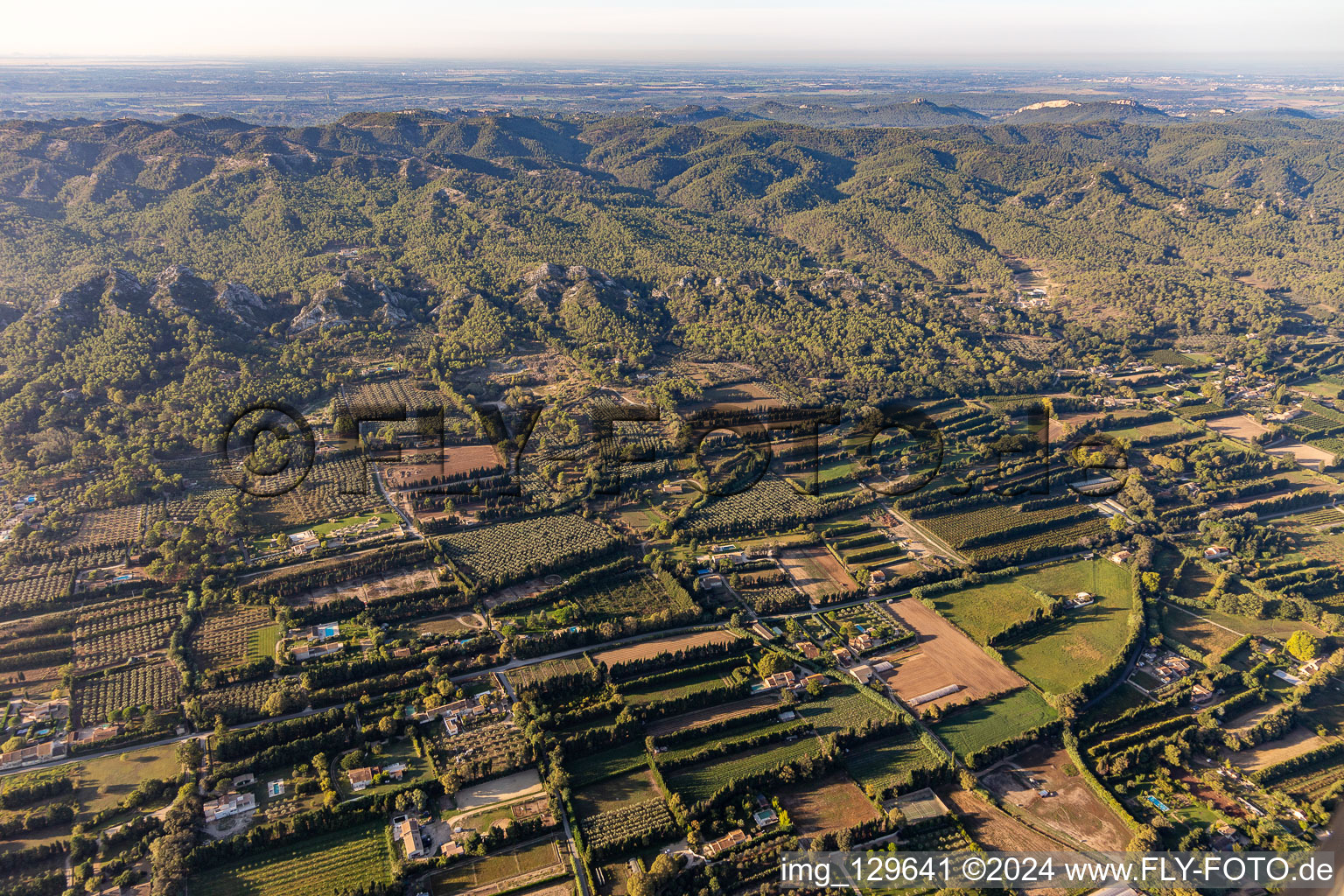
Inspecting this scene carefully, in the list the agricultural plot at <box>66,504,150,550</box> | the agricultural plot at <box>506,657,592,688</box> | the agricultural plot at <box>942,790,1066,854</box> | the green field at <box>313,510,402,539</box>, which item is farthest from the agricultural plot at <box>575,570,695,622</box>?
the agricultural plot at <box>66,504,150,550</box>

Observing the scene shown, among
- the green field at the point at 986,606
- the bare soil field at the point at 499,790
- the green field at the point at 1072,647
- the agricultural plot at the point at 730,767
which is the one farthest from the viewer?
the green field at the point at 986,606

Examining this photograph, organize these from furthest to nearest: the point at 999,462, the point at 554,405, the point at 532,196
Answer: the point at 532,196 → the point at 554,405 → the point at 999,462

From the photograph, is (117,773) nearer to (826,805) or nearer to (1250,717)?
(826,805)

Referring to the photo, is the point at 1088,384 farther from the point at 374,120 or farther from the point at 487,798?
the point at 374,120

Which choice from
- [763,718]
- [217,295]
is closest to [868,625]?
[763,718]

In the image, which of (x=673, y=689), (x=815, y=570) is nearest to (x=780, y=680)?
(x=673, y=689)

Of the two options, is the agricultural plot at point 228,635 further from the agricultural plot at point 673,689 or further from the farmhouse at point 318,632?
the agricultural plot at point 673,689

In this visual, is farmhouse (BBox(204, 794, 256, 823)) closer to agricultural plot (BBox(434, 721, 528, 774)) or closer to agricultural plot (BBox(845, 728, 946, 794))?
agricultural plot (BBox(434, 721, 528, 774))

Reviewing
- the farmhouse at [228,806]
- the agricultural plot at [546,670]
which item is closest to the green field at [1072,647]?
the agricultural plot at [546,670]
